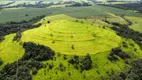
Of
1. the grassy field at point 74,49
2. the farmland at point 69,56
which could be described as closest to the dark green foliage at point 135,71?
the farmland at point 69,56

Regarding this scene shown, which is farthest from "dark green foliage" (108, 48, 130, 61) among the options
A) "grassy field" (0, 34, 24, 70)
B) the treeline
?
"grassy field" (0, 34, 24, 70)

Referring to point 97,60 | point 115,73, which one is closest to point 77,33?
point 97,60

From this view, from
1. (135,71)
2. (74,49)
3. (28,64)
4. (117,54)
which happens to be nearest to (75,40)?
(74,49)

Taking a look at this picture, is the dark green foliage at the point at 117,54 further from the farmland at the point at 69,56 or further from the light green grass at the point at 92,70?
the light green grass at the point at 92,70

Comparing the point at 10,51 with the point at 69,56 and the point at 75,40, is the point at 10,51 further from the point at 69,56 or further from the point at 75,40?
the point at 75,40

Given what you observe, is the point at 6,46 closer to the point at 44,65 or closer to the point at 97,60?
the point at 44,65
